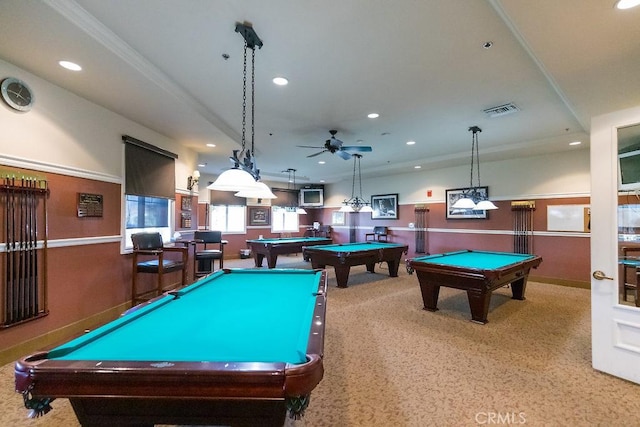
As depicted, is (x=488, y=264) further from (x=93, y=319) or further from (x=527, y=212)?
(x=93, y=319)

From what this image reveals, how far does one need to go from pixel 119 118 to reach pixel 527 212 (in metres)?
7.67

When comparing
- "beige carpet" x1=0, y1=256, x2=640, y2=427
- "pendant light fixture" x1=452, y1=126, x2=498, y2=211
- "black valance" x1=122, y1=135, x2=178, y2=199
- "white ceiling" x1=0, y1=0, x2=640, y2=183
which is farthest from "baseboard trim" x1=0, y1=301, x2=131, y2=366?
"pendant light fixture" x1=452, y1=126, x2=498, y2=211

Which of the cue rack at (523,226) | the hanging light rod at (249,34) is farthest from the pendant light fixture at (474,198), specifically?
the hanging light rod at (249,34)

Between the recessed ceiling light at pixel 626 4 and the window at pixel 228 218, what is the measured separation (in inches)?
364

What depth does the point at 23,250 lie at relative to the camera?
8.91 ft

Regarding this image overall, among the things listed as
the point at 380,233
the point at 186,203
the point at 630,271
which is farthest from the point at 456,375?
the point at 380,233

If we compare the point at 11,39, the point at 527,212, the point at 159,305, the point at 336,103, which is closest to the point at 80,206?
the point at 11,39

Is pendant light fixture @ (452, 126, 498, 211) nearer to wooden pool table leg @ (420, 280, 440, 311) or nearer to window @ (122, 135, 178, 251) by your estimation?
wooden pool table leg @ (420, 280, 440, 311)

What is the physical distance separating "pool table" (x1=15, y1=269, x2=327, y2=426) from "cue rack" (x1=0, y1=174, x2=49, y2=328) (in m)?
2.09

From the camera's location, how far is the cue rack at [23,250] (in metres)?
2.59

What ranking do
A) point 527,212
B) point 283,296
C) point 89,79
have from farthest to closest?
point 527,212 < point 89,79 < point 283,296

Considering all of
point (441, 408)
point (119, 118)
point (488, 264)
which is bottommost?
point (441, 408)

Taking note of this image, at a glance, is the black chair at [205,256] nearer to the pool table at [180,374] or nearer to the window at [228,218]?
the window at [228,218]

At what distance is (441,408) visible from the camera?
202 centimetres
